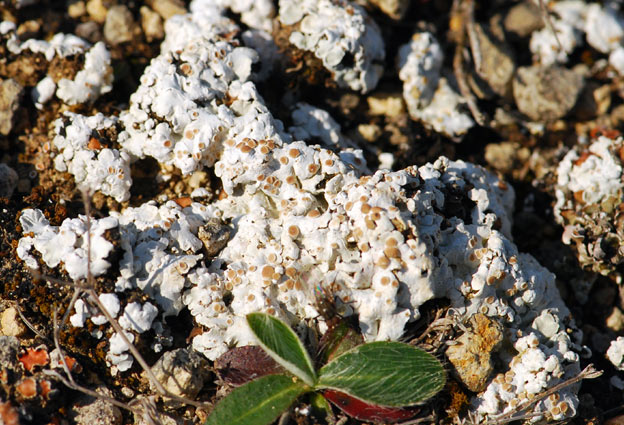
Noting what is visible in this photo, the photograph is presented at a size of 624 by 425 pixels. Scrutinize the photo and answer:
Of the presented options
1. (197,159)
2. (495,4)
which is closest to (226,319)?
(197,159)

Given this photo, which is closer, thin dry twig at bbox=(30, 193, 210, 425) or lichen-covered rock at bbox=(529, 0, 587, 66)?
thin dry twig at bbox=(30, 193, 210, 425)

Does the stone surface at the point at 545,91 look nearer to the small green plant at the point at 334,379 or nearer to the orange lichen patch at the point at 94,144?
the small green plant at the point at 334,379

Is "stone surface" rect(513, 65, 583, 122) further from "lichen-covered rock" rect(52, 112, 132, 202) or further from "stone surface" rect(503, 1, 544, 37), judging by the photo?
"lichen-covered rock" rect(52, 112, 132, 202)

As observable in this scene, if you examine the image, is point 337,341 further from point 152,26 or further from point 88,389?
point 152,26

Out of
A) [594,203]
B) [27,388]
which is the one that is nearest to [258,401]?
[27,388]

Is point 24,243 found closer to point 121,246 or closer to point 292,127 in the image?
point 121,246

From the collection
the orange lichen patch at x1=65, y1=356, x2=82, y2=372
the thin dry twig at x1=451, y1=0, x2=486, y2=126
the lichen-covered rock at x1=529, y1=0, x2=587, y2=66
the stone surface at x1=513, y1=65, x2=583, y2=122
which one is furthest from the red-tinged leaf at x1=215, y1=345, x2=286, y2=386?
the lichen-covered rock at x1=529, y1=0, x2=587, y2=66
